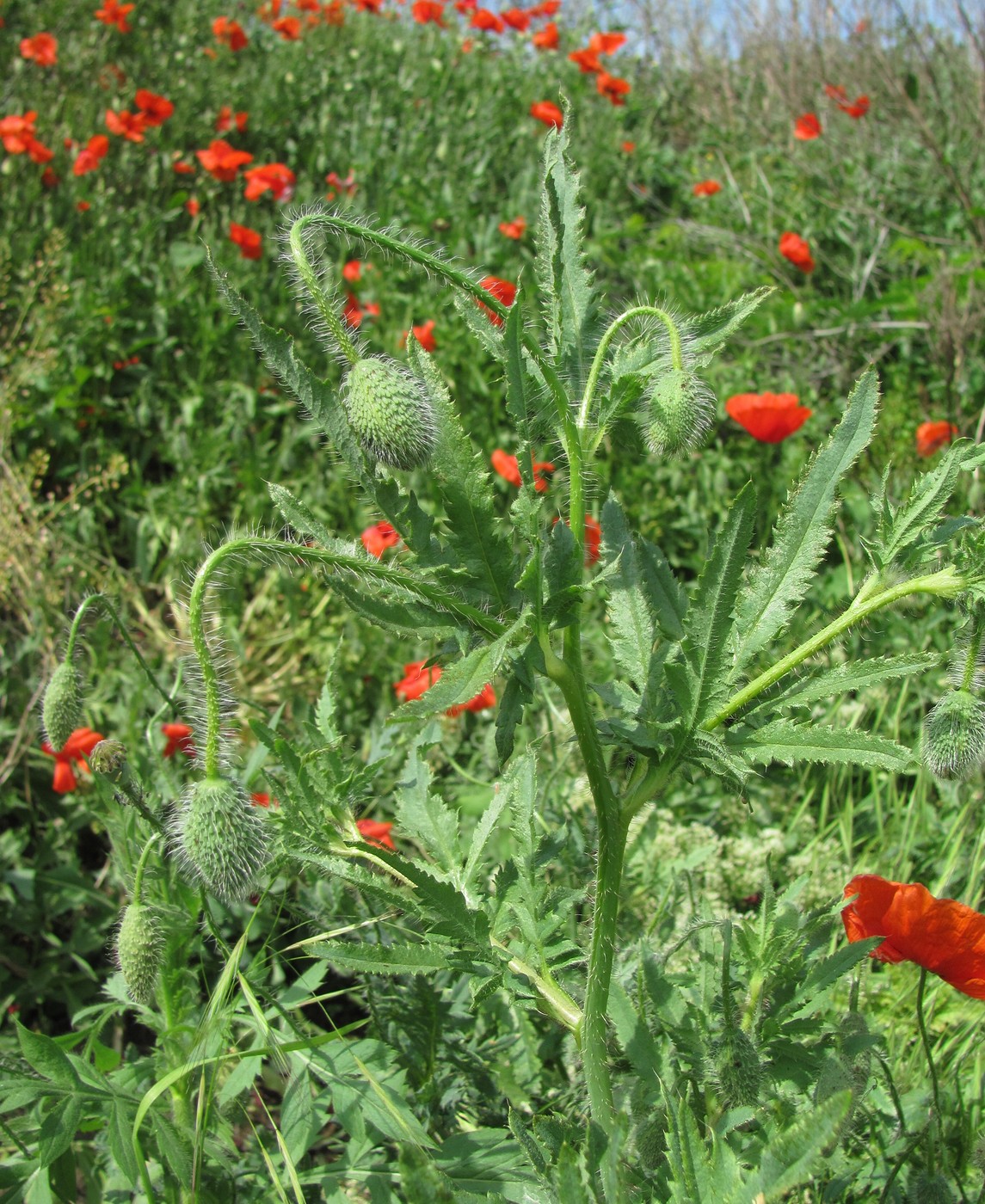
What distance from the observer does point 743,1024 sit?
1.36 meters

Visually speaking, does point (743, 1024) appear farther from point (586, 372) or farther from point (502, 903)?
point (586, 372)

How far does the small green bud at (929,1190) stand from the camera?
1380mm

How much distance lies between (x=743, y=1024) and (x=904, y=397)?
3214mm

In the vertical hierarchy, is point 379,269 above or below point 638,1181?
above

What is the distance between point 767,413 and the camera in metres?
3.02

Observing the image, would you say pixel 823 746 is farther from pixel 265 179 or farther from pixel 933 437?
pixel 265 179

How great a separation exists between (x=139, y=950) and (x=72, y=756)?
3.66 ft

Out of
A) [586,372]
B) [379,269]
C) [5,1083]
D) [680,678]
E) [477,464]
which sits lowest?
[5,1083]

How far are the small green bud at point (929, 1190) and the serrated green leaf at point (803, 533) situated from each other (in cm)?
80

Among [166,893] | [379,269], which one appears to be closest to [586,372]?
[166,893]

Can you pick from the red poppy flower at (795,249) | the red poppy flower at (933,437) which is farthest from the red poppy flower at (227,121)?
the red poppy flower at (933,437)

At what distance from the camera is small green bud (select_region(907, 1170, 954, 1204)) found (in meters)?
1.38

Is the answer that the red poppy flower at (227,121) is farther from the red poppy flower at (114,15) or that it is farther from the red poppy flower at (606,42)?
the red poppy flower at (606,42)

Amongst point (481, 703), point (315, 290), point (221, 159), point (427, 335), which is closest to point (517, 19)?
point (221, 159)
